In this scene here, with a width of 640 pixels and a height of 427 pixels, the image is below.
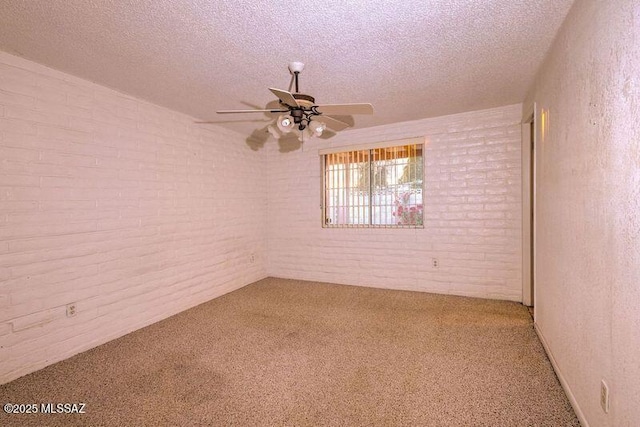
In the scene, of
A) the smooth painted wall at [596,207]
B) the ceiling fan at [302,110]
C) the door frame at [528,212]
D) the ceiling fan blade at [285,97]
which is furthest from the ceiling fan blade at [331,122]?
the door frame at [528,212]

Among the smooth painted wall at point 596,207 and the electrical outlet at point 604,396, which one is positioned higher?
the smooth painted wall at point 596,207

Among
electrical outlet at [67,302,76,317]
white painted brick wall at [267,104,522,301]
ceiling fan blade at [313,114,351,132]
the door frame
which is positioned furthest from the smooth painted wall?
electrical outlet at [67,302,76,317]

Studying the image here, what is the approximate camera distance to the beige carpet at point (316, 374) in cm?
174

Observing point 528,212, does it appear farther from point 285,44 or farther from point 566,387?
point 285,44

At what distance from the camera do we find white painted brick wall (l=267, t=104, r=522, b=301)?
3.70 metres

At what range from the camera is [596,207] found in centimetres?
145

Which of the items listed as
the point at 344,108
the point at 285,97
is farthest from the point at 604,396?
the point at 285,97

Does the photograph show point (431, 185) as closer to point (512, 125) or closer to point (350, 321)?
point (512, 125)

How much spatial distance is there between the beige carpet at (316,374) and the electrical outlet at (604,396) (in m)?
0.40

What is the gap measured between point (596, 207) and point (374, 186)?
312 centimetres

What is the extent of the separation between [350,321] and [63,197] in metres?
2.94

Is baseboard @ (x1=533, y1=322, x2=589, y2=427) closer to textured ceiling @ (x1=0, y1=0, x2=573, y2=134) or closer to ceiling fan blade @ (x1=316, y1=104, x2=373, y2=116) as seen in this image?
ceiling fan blade @ (x1=316, y1=104, x2=373, y2=116)

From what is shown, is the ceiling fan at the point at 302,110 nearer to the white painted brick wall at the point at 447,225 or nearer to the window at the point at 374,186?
the window at the point at 374,186

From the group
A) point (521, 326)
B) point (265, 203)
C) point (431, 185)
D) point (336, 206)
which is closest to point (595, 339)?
point (521, 326)
